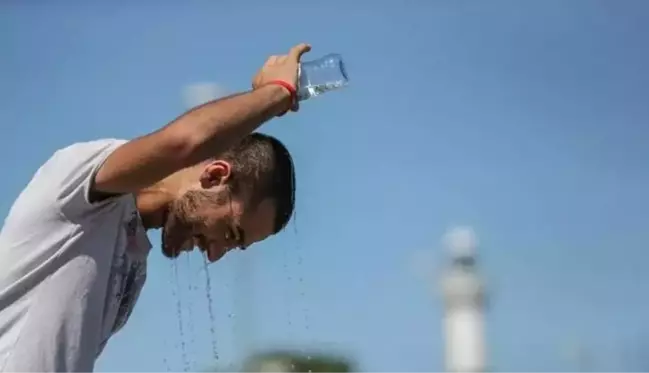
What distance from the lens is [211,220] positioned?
14.5 feet

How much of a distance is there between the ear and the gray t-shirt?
0.36 metres

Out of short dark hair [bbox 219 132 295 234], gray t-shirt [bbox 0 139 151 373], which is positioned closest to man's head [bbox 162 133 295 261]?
short dark hair [bbox 219 132 295 234]

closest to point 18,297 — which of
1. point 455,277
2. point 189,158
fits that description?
point 189,158

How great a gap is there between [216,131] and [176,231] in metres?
0.64

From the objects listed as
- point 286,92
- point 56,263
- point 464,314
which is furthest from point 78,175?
point 464,314

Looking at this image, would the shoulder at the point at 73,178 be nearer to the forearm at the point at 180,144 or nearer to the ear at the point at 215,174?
the forearm at the point at 180,144

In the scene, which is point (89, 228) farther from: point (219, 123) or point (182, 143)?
point (219, 123)

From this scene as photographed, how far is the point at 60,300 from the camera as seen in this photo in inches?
158

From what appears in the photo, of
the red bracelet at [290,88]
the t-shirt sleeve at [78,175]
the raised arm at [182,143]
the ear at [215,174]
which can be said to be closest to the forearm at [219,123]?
the raised arm at [182,143]

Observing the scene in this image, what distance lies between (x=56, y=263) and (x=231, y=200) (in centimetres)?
72

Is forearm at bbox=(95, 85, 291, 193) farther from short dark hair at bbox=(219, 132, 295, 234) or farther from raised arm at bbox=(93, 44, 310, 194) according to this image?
short dark hair at bbox=(219, 132, 295, 234)

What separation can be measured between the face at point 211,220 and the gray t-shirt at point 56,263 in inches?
12.3

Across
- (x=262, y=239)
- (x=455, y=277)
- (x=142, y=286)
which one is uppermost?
(x=455, y=277)

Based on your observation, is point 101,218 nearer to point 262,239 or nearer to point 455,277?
point 262,239
